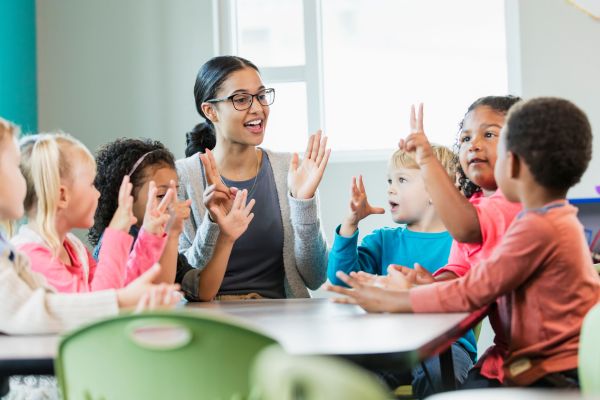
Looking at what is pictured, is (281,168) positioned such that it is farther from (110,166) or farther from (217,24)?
(217,24)

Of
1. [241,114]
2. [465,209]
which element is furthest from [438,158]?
[465,209]

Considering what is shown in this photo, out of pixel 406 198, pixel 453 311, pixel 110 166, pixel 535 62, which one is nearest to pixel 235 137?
pixel 110 166

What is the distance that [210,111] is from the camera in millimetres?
2922

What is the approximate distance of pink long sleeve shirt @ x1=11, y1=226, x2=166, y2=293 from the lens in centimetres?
191

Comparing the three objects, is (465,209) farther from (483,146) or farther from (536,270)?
(536,270)

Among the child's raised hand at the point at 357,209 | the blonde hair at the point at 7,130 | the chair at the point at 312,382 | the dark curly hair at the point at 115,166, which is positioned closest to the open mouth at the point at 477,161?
the child's raised hand at the point at 357,209

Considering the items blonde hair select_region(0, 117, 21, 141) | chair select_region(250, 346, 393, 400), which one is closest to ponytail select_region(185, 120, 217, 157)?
blonde hair select_region(0, 117, 21, 141)

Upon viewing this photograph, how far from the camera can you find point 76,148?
2.12 meters

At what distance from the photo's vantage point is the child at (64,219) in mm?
1925

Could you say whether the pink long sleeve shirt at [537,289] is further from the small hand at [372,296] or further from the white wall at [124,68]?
the white wall at [124,68]

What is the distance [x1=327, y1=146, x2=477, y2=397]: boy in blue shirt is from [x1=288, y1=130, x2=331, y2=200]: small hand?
0.12 m

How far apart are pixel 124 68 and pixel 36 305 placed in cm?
329

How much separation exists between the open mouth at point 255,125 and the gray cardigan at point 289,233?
0.39 ft

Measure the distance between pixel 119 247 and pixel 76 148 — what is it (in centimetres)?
27
